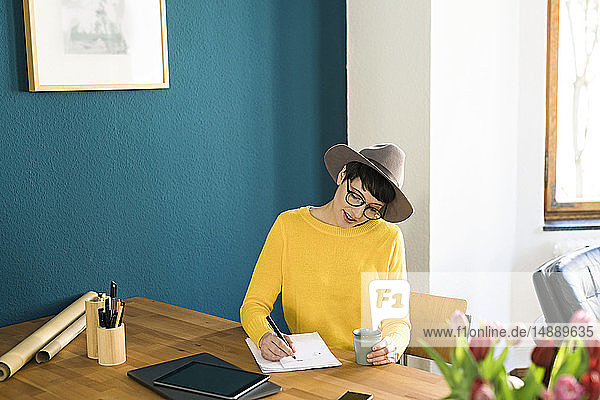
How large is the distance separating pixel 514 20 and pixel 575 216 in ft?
3.23

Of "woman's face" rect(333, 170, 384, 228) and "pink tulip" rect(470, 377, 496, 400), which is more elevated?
"woman's face" rect(333, 170, 384, 228)

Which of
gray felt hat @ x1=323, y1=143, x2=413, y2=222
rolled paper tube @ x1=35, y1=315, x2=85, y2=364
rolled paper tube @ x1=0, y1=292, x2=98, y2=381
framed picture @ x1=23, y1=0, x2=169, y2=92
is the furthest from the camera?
framed picture @ x1=23, y1=0, x2=169, y2=92

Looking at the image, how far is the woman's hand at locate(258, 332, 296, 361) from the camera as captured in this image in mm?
1782

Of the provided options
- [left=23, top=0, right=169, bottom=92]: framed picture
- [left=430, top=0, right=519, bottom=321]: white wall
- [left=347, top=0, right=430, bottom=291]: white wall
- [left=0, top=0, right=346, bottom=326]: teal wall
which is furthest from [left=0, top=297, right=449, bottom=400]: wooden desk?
[left=430, top=0, right=519, bottom=321]: white wall

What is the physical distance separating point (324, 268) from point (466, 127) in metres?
1.18

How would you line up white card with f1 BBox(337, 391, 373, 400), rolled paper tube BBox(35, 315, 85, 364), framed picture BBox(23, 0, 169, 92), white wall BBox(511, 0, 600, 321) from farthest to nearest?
1. white wall BBox(511, 0, 600, 321)
2. framed picture BBox(23, 0, 169, 92)
3. rolled paper tube BBox(35, 315, 85, 364)
4. white card with f1 BBox(337, 391, 373, 400)

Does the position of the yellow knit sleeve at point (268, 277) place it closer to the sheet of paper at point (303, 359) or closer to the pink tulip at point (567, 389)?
the sheet of paper at point (303, 359)

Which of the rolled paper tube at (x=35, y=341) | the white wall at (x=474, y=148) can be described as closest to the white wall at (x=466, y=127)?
the white wall at (x=474, y=148)

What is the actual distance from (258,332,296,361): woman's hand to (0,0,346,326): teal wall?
2.66ft

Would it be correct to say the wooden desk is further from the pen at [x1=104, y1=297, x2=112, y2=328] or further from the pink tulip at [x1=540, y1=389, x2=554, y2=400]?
the pink tulip at [x1=540, y1=389, x2=554, y2=400]

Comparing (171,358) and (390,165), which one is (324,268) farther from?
(171,358)

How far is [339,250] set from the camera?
212cm

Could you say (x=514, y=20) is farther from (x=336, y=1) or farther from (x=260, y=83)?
(x=260, y=83)

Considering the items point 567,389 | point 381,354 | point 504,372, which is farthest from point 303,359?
point 567,389
